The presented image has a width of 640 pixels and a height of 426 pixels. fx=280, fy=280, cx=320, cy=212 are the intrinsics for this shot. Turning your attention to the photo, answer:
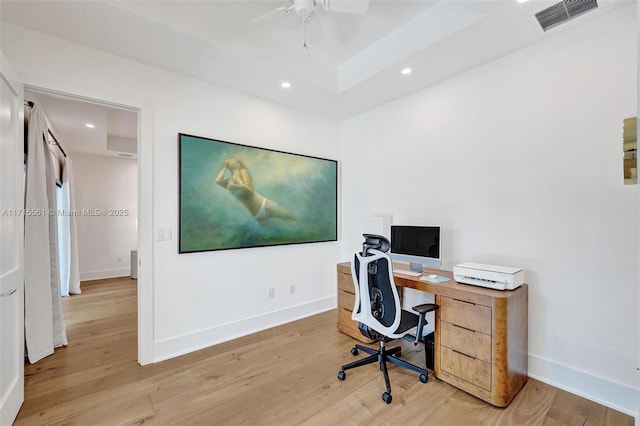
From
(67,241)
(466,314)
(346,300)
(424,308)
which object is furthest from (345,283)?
(67,241)

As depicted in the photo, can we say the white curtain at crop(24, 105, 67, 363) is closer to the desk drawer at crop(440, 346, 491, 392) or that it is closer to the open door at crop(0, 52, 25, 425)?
the open door at crop(0, 52, 25, 425)

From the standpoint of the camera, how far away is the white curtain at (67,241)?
468 cm

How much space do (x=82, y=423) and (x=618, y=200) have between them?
13.0 feet

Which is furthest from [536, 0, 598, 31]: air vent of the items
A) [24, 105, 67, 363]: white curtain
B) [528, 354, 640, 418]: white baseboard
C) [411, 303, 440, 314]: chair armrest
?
[24, 105, 67, 363]: white curtain

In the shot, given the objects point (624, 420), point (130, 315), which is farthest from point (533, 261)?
point (130, 315)

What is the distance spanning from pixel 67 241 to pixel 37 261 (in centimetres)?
262

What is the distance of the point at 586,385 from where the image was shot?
2.06m

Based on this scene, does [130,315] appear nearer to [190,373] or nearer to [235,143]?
[190,373]

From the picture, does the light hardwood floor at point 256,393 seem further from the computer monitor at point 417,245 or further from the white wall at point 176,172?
the computer monitor at point 417,245

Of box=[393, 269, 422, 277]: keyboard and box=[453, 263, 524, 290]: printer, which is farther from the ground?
box=[453, 263, 524, 290]: printer

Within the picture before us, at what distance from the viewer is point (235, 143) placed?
121 inches

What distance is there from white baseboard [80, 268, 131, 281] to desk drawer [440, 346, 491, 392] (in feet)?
21.3

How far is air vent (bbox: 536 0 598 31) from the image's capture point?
191 centimetres

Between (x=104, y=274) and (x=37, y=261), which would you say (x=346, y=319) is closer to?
(x=37, y=261)
